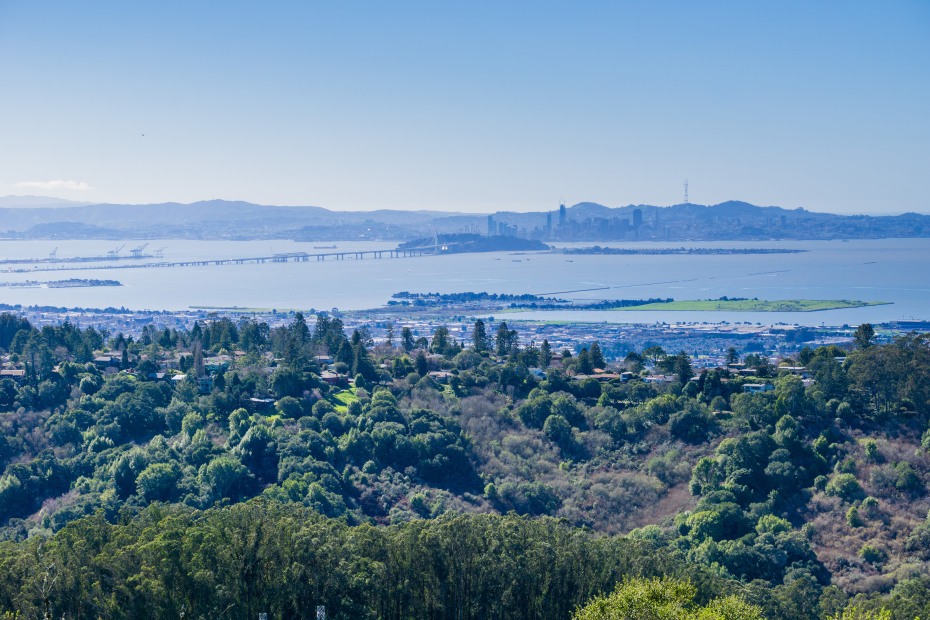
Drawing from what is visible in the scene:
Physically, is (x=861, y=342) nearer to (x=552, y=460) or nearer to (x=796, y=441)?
(x=796, y=441)

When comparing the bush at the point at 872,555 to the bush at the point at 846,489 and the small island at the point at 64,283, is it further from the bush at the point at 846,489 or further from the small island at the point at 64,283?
the small island at the point at 64,283

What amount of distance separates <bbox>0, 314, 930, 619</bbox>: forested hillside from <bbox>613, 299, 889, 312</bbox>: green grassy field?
32.5 meters

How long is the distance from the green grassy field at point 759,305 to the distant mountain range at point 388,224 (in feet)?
228

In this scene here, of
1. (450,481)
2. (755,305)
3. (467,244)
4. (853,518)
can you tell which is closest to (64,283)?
(467,244)

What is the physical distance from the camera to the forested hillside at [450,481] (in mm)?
14141

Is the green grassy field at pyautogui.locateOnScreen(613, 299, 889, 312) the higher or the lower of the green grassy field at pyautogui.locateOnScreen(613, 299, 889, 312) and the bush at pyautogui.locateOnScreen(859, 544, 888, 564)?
the higher

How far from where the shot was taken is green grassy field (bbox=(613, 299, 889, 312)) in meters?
63.4

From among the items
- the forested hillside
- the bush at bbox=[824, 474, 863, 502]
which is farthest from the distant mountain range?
the bush at bbox=[824, 474, 863, 502]

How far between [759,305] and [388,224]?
98.4m

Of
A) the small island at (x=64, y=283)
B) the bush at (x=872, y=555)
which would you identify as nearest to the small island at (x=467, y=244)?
the small island at (x=64, y=283)

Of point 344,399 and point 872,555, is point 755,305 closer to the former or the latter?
point 344,399

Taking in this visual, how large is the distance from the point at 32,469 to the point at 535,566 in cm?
1325

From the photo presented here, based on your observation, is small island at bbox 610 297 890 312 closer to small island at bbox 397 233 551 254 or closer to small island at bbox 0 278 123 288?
small island at bbox 0 278 123 288

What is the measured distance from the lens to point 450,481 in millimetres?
24656
